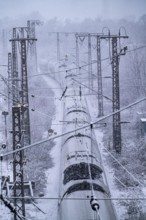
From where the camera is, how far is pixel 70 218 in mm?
10875

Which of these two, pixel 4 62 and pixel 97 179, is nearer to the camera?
pixel 97 179

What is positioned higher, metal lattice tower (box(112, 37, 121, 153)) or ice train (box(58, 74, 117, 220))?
metal lattice tower (box(112, 37, 121, 153))

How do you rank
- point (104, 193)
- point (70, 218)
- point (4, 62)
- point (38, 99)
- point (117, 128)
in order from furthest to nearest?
point (4, 62) < point (38, 99) < point (117, 128) < point (104, 193) < point (70, 218)

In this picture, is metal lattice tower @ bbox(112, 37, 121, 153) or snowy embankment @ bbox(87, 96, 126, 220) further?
metal lattice tower @ bbox(112, 37, 121, 153)

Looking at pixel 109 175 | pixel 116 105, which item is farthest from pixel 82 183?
pixel 116 105

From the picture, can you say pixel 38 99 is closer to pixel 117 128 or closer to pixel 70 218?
pixel 117 128

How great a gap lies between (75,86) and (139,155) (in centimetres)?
1140

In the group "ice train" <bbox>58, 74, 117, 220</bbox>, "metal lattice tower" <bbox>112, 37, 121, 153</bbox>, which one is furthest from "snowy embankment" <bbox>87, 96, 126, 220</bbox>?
"ice train" <bbox>58, 74, 117, 220</bbox>

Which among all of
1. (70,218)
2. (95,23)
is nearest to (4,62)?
(95,23)

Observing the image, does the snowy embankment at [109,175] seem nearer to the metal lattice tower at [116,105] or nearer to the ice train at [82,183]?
the metal lattice tower at [116,105]

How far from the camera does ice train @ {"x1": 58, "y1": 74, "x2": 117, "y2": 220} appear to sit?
1078 cm

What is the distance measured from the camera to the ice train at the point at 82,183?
10.8 metres

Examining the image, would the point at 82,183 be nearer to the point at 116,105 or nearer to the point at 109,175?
the point at 109,175

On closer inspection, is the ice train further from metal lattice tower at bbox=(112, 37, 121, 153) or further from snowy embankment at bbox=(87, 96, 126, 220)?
metal lattice tower at bbox=(112, 37, 121, 153)
